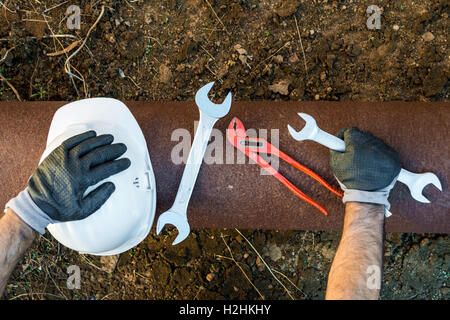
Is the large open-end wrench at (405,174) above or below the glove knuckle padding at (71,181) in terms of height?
above

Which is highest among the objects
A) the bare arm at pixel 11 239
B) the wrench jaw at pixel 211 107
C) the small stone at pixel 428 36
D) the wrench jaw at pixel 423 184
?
the small stone at pixel 428 36

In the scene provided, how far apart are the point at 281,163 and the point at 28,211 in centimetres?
97

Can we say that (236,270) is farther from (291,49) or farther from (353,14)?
(353,14)

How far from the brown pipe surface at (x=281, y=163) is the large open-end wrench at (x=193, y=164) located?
5cm

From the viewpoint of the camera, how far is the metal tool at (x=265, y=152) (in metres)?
1.41

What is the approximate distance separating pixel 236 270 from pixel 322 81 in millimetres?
1274

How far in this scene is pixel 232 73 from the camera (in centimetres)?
217

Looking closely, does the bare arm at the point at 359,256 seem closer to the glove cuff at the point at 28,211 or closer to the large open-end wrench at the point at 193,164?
the large open-end wrench at the point at 193,164

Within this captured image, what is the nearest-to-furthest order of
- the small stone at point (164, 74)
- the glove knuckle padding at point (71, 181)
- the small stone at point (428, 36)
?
the glove knuckle padding at point (71, 181), the small stone at point (428, 36), the small stone at point (164, 74)

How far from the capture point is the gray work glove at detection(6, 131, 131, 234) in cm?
124

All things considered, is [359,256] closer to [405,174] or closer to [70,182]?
[405,174]

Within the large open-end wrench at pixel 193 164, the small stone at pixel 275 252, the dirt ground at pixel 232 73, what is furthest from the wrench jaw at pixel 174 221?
the small stone at pixel 275 252

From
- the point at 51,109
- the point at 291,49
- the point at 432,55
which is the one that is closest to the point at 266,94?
the point at 291,49

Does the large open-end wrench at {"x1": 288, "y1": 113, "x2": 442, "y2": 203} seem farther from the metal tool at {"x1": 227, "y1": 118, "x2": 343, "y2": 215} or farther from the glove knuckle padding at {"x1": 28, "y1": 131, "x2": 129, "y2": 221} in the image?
the glove knuckle padding at {"x1": 28, "y1": 131, "x2": 129, "y2": 221}
